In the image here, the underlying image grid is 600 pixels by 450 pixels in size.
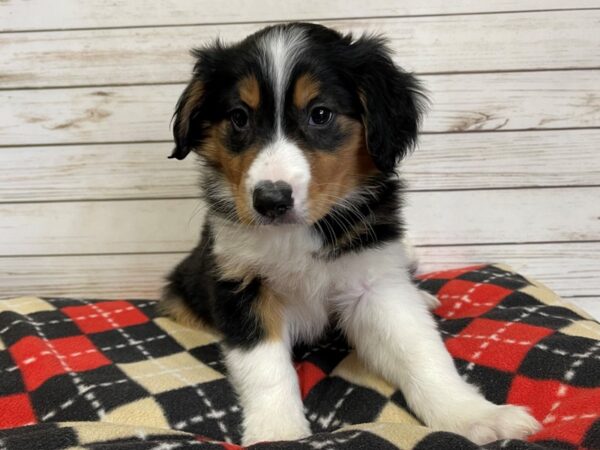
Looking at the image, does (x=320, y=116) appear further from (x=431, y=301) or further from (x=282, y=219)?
(x=431, y=301)

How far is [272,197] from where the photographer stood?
162 cm

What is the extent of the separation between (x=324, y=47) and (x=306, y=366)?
3.92ft

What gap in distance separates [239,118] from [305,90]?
0.87 ft

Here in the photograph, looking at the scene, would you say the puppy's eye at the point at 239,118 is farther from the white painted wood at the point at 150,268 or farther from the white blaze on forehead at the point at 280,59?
the white painted wood at the point at 150,268

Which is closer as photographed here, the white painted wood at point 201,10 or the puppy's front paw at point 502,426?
the puppy's front paw at point 502,426

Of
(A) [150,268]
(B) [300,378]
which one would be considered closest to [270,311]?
(B) [300,378]

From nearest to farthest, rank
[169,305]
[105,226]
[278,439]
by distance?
[278,439] → [169,305] → [105,226]

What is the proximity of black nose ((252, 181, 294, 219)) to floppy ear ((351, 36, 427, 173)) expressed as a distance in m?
0.40

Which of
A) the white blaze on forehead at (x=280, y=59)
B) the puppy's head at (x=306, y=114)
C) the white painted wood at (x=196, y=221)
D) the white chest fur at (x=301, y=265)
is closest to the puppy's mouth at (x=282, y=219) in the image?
the puppy's head at (x=306, y=114)

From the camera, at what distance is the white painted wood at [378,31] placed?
2.81 metres

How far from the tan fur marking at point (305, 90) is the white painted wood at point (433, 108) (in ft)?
3.99

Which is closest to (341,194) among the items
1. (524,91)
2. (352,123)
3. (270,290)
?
(352,123)

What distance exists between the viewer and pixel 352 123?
6.29ft

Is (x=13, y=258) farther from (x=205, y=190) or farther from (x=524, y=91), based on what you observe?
(x=524, y=91)
